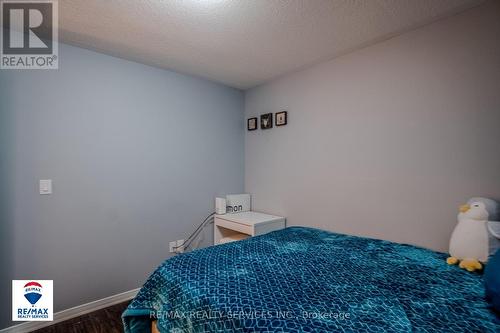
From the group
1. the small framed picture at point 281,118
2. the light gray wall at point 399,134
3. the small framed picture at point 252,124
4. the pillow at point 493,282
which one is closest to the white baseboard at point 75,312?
the light gray wall at point 399,134

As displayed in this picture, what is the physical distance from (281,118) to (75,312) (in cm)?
275

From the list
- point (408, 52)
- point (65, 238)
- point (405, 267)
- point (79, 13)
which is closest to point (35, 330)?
point (65, 238)

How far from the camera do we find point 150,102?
2.50m

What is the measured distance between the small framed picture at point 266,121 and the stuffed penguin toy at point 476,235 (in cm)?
200

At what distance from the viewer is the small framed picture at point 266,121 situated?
9.71 feet

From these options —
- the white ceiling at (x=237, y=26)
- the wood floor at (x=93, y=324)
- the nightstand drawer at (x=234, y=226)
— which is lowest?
the wood floor at (x=93, y=324)

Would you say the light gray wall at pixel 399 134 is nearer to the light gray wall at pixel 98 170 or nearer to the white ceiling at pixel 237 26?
the white ceiling at pixel 237 26

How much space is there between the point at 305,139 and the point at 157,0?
1.80 m

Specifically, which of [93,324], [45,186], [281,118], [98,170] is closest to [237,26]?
[281,118]

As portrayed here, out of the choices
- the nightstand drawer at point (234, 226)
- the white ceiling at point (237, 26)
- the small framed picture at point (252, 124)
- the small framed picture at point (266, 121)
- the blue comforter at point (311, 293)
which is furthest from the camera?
the small framed picture at point (252, 124)

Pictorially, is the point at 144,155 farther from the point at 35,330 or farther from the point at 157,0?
the point at 35,330

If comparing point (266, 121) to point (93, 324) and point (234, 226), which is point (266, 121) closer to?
point (234, 226)

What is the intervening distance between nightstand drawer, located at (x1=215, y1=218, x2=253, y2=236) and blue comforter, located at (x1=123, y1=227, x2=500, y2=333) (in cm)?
78

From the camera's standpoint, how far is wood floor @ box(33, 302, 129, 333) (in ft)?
6.18
